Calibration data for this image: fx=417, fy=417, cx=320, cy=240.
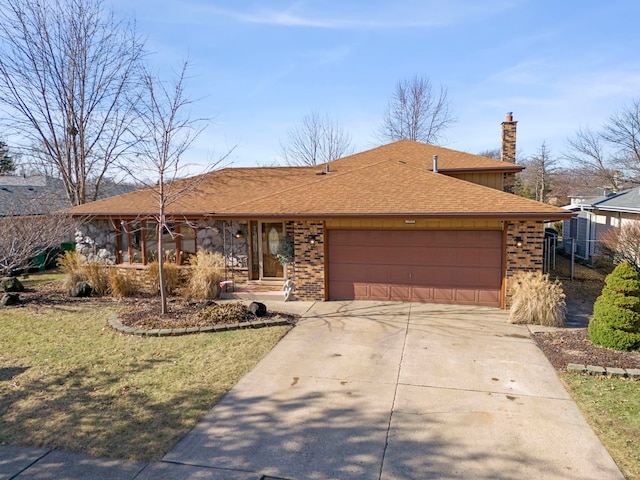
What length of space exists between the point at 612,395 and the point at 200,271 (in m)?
9.15

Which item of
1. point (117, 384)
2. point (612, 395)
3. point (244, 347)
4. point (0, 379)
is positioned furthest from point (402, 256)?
point (0, 379)

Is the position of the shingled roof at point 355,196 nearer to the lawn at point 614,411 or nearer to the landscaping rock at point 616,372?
the landscaping rock at point 616,372

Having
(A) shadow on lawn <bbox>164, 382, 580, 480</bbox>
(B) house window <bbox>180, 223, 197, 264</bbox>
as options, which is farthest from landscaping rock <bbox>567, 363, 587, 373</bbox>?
(B) house window <bbox>180, 223, 197, 264</bbox>

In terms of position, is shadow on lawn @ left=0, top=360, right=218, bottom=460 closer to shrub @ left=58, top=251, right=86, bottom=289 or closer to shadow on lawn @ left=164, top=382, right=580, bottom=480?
shadow on lawn @ left=164, top=382, right=580, bottom=480

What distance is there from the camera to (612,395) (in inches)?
218

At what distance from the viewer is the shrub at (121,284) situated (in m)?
11.6

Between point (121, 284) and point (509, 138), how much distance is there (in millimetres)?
14455

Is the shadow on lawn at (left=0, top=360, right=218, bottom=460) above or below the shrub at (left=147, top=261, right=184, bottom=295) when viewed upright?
below

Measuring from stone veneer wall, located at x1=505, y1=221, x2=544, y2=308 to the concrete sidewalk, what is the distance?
2556 millimetres

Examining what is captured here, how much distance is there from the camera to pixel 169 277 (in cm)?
1168

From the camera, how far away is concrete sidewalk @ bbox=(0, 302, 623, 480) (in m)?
4.11

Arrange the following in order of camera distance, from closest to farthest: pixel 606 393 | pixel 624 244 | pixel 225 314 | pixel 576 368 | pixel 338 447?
pixel 338 447, pixel 606 393, pixel 576 368, pixel 225 314, pixel 624 244

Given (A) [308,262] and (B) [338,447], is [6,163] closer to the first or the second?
(A) [308,262]

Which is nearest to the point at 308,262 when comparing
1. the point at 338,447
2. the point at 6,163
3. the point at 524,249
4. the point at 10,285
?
the point at 524,249
